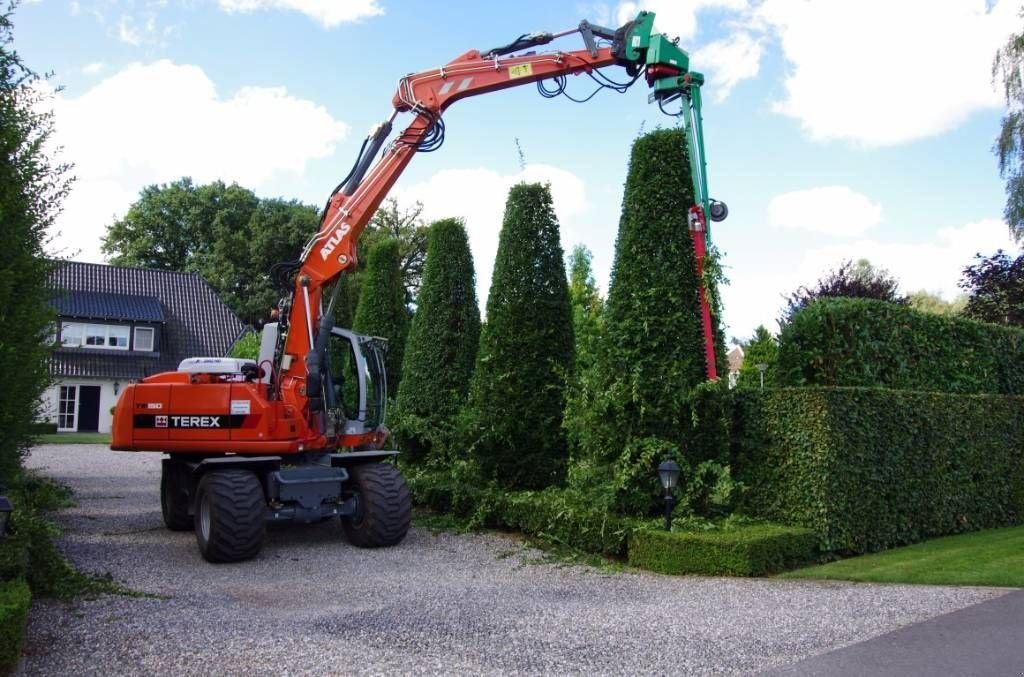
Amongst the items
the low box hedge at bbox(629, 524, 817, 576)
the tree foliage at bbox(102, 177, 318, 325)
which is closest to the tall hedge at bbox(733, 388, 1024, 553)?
the low box hedge at bbox(629, 524, 817, 576)

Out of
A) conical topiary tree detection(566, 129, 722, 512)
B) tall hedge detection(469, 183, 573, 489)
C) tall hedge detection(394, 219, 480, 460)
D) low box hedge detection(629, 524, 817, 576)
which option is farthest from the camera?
tall hedge detection(394, 219, 480, 460)

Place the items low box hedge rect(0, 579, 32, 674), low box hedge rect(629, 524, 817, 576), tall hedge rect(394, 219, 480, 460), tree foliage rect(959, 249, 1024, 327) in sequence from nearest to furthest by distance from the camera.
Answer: low box hedge rect(0, 579, 32, 674)
low box hedge rect(629, 524, 817, 576)
tall hedge rect(394, 219, 480, 460)
tree foliage rect(959, 249, 1024, 327)

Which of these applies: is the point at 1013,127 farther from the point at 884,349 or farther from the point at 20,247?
the point at 20,247

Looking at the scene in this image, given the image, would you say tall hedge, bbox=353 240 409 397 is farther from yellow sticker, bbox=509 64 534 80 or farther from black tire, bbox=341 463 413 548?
yellow sticker, bbox=509 64 534 80

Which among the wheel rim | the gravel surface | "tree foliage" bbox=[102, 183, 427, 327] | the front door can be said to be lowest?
the gravel surface

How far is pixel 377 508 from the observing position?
9984mm

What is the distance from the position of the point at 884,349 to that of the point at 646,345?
3.86 metres

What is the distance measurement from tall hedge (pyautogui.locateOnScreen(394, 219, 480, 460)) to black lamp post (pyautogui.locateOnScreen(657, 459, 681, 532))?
5020 mm

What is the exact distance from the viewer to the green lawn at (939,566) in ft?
27.2

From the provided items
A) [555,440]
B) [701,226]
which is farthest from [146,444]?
[701,226]

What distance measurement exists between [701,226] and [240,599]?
6.39m

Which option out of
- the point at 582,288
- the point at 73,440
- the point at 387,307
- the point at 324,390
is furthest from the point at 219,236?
the point at 324,390

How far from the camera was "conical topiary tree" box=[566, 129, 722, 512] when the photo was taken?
9.77 metres

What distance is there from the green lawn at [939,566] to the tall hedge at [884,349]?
230 cm
